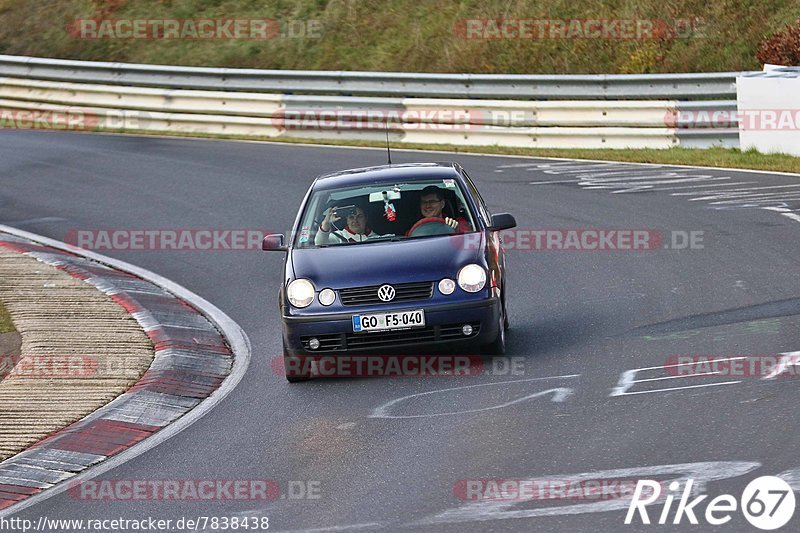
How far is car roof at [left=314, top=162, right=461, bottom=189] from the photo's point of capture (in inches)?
431

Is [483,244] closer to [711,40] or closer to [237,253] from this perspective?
[237,253]

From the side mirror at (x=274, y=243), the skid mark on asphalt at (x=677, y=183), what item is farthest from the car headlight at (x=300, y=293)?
the skid mark on asphalt at (x=677, y=183)

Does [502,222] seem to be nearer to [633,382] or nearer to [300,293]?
[300,293]

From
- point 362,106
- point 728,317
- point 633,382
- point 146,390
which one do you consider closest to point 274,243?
point 146,390

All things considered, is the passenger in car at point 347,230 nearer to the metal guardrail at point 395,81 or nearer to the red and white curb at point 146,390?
the red and white curb at point 146,390

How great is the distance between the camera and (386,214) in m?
10.7

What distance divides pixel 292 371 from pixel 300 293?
587mm

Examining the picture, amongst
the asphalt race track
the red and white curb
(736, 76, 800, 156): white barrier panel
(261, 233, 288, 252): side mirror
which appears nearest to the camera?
the asphalt race track

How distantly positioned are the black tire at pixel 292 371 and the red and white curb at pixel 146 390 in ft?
1.39

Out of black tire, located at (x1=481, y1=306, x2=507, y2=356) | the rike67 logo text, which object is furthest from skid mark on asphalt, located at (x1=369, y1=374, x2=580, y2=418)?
the rike67 logo text

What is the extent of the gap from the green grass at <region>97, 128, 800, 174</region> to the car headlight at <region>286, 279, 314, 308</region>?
10.7 meters

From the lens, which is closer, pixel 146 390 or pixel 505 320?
pixel 146 390

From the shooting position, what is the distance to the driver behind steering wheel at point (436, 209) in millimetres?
10617

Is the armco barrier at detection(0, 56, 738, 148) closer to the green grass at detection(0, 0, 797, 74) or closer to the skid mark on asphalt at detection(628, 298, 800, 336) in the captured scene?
the green grass at detection(0, 0, 797, 74)
